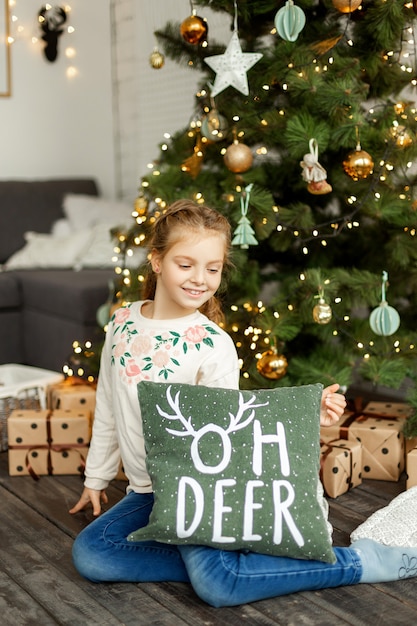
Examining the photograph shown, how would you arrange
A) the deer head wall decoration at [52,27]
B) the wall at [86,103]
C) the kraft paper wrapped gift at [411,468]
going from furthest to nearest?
the deer head wall decoration at [52,27]
the wall at [86,103]
the kraft paper wrapped gift at [411,468]

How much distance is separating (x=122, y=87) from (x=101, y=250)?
1207 mm

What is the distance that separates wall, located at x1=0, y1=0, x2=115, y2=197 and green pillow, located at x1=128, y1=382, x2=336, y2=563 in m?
3.37

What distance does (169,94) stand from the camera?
434 centimetres

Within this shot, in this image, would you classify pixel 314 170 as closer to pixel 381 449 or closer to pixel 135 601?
pixel 381 449

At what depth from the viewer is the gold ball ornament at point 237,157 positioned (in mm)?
2502

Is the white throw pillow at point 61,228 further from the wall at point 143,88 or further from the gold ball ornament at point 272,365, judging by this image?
the gold ball ornament at point 272,365

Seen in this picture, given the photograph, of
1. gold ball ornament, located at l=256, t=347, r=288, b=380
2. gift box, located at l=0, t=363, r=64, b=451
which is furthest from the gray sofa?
gold ball ornament, located at l=256, t=347, r=288, b=380

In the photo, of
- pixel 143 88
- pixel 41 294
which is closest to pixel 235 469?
pixel 41 294

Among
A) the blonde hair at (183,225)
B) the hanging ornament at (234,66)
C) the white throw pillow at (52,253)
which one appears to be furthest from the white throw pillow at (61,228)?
the blonde hair at (183,225)

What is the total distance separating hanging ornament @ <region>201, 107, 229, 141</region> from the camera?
2525 millimetres

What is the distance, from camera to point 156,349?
1.92 meters

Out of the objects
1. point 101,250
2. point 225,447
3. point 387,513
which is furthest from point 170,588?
point 101,250

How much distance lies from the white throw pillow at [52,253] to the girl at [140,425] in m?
2.10

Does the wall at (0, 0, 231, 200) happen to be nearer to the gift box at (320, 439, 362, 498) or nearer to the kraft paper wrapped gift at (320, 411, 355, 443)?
the kraft paper wrapped gift at (320, 411, 355, 443)
